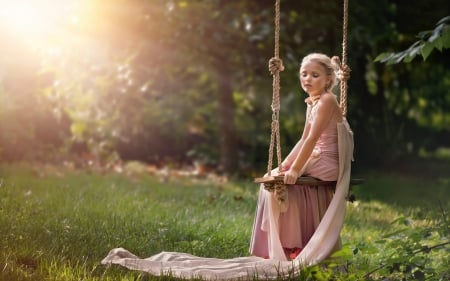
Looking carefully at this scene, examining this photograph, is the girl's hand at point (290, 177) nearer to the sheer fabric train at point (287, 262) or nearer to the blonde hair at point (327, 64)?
the sheer fabric train at point (287, 262)

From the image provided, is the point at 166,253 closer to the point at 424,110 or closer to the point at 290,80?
the point at 290,80

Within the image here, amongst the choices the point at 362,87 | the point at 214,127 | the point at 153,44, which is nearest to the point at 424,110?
the point at 362,87

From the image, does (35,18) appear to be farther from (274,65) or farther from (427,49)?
(427,49)

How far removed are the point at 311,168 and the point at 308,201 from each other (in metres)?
0.24

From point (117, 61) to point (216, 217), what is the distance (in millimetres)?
4876

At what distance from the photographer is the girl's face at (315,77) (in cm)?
465

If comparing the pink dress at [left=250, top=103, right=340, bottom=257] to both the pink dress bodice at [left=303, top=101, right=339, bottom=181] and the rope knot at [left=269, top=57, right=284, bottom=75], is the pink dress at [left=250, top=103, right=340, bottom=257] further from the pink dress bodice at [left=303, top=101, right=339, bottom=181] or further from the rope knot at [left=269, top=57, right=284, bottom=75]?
the rope knot at [left=269, top=57, right=284, bottom=75]

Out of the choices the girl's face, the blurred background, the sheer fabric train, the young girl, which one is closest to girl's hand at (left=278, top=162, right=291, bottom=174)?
the young girl

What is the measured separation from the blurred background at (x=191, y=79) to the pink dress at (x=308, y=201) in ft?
17.1

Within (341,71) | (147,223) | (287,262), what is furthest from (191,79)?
(287,262)

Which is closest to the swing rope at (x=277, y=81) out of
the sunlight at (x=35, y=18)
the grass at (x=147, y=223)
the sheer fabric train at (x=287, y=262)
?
the sheer fabric train at (x=287, y=262)

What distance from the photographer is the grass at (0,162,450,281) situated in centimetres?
439

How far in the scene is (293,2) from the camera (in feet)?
36.9

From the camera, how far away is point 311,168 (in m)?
4.64
